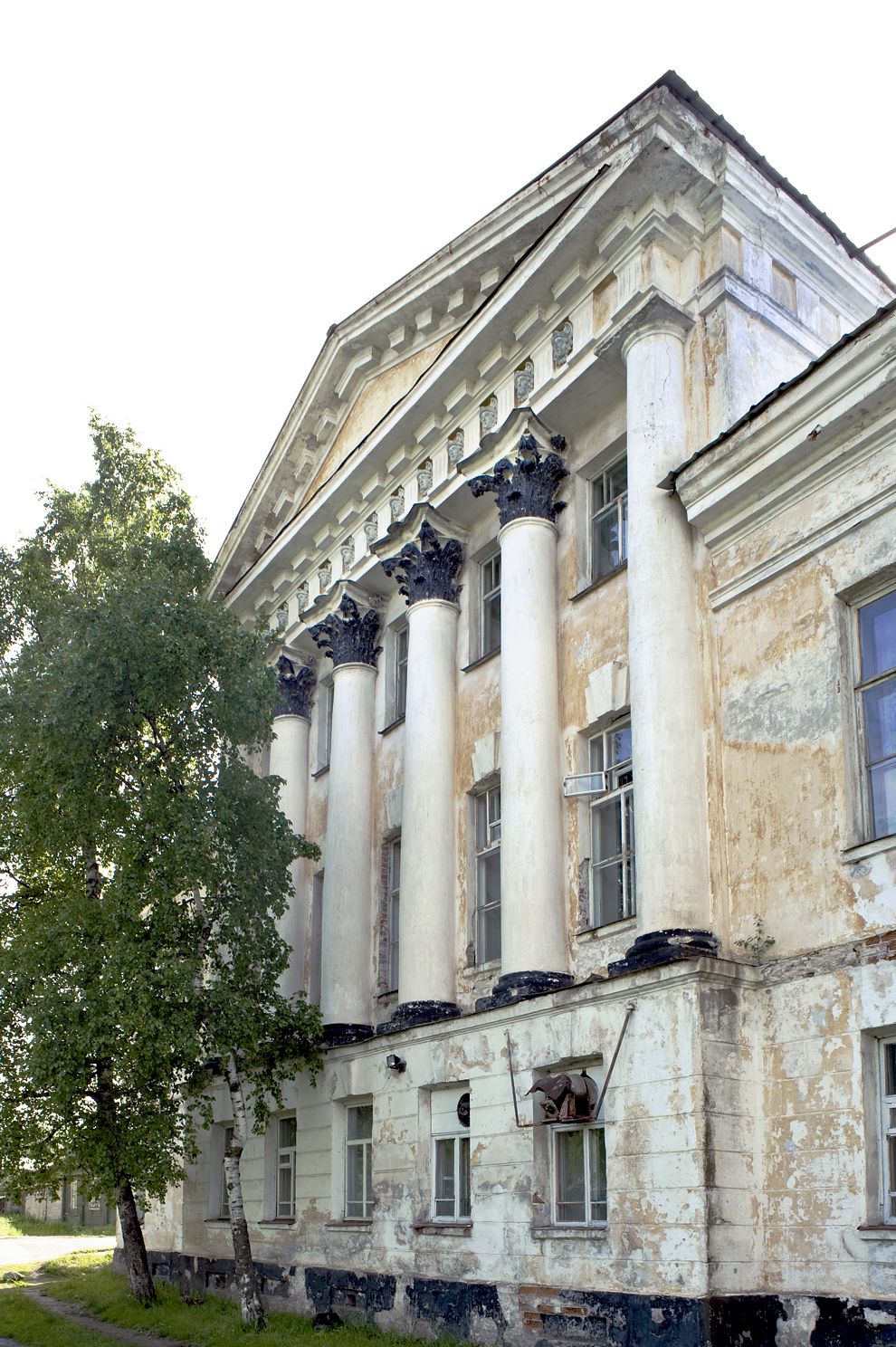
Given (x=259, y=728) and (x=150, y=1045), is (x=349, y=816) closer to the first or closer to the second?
(x=259, y=728)

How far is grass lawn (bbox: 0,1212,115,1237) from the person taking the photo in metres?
49.4

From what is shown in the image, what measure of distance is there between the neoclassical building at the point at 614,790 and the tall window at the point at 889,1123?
0.02 metres

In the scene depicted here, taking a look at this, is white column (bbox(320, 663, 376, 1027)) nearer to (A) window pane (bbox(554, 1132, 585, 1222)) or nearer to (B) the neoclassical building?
(B) the neoclassical building

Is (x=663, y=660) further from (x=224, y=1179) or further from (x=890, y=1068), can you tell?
(x=224, y=1179)

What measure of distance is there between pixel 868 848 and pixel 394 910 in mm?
9584

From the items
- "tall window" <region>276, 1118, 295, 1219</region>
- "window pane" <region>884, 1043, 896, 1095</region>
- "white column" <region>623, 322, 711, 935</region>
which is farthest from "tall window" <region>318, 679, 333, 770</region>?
"window pane" <region>884, 1043, 896, 1095</region>

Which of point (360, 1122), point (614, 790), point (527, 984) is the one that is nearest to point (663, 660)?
point (614, 790)

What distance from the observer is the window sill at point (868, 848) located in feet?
37.0

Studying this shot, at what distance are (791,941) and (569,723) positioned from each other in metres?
4.40

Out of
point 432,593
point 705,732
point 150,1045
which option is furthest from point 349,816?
point 705,732

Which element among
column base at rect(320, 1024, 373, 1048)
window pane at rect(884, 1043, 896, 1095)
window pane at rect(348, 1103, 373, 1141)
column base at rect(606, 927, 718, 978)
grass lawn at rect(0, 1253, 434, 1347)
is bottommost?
grass lawn at rect(0, 1253, 434, 1347)

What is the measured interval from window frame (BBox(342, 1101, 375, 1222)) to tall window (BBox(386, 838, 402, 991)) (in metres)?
1.76

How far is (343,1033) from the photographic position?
740 inches

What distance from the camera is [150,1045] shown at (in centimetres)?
1577
